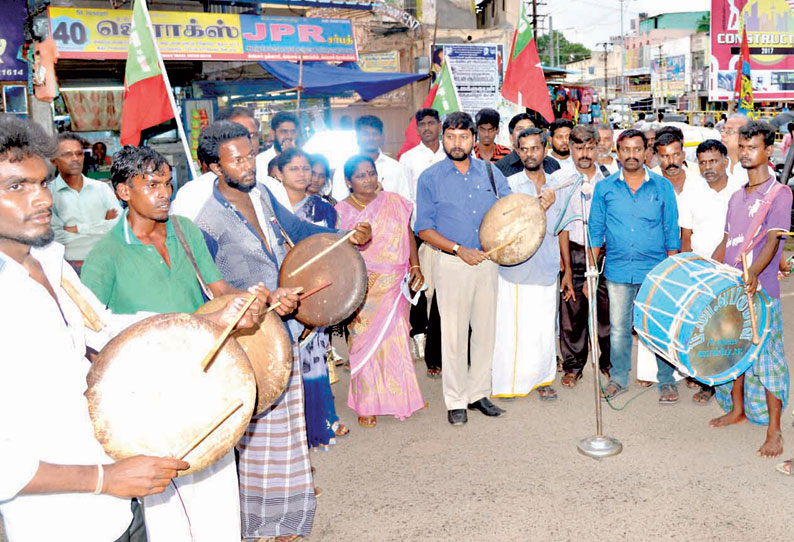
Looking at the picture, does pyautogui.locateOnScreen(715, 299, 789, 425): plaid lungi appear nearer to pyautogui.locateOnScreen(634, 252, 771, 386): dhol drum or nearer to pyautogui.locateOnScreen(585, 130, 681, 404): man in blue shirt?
pyautogui.locateOnScreen(634, 252, 771, 386): dhol drum

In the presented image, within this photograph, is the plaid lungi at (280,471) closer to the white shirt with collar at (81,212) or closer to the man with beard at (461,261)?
the man with beard at (461,261)

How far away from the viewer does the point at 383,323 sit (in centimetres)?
498

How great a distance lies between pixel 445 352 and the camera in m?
4.87

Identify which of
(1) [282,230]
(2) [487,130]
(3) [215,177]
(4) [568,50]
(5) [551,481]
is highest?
(4) [568,50]

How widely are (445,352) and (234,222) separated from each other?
2.06 m

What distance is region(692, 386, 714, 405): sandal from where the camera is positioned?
16.4 feet

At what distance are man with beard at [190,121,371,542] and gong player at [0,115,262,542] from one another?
1.47 m

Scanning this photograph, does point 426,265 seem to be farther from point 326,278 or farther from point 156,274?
point 156,274

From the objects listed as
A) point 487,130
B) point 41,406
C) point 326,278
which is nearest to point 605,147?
point 487,130

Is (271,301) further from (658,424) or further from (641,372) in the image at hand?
(641,372)

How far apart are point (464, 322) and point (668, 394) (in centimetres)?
158

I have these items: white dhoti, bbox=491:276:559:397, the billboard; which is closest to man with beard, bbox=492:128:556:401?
white dhoti, bbox=491:276:559:397

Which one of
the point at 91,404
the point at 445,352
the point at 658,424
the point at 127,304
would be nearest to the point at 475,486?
the point at 445,352

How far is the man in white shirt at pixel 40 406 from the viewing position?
154 centimetres
